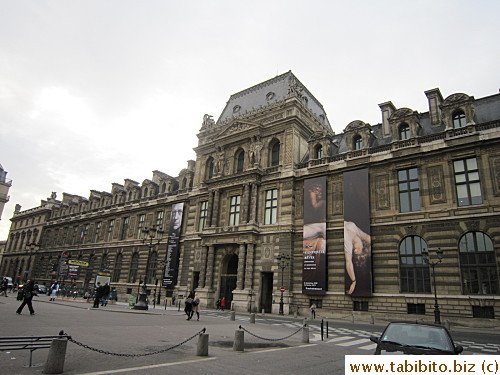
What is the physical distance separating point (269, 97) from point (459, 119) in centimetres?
2057

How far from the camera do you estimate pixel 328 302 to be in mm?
28984

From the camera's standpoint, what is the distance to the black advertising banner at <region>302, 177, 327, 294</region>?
2956cm

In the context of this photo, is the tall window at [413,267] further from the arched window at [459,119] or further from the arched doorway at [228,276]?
the arched doorway at [228,276]

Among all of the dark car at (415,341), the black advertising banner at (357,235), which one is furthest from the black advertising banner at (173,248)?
the dark car at (415,341)

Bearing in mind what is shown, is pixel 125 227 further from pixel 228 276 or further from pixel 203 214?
pixel 228 276

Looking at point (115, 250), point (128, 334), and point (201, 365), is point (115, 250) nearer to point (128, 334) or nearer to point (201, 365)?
point (128, 334)

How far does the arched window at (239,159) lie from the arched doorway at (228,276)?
32.6 feet

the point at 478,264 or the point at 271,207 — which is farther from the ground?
the point at 271,207

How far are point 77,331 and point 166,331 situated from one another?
368 centimetres

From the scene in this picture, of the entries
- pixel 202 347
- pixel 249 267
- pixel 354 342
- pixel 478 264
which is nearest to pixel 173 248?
pixel 249 267

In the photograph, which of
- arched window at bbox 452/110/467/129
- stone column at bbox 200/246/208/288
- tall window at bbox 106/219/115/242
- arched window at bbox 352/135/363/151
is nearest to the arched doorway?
stone column at bbox 200/246/208/288

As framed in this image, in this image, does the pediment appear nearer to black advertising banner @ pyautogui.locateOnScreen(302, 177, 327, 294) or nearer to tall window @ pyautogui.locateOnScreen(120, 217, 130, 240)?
black advertising banner @ pyautogui.locateOnScreen(302, 177, 327, 294)

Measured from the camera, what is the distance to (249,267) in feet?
109

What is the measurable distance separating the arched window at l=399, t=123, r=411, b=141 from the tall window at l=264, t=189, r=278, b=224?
12586mm
